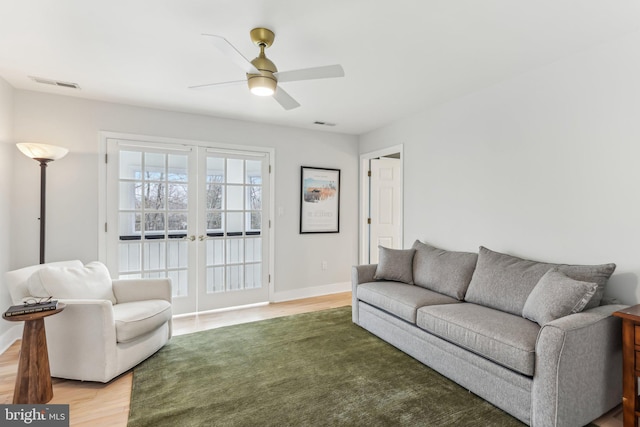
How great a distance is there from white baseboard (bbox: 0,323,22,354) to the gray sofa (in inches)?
136

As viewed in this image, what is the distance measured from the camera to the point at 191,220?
387 centimetres

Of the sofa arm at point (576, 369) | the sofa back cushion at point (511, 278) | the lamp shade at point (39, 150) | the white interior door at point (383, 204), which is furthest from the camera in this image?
the white interior door at point (383, 204)

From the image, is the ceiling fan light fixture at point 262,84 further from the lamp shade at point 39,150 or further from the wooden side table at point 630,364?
the wooden side table at point 630,364

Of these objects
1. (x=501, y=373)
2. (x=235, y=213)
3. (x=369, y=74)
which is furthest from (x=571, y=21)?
(x=235, y=213)

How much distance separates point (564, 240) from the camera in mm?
2488

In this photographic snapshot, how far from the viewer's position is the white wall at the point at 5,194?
2.87 m

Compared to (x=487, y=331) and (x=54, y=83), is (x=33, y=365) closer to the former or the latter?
(x=54, y=83)

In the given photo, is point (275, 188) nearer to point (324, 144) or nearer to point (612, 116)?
point (324, 144)

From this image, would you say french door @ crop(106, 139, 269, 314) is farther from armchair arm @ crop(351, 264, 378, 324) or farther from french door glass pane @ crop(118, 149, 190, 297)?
armchair arm @ crop(351, 264, 378, 324)

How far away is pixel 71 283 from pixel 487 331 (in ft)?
10.2

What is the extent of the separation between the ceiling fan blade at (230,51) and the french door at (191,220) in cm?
220

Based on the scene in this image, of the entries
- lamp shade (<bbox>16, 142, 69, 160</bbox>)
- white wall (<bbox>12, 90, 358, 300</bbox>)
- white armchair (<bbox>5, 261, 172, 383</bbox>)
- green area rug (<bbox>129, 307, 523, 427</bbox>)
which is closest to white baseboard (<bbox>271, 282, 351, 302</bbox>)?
white wall (<bbox>12, 90, 358, 300</bbox>)

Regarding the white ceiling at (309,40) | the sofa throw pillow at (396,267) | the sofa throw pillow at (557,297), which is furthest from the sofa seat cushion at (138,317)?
the sofa throw pillow at (557,297)

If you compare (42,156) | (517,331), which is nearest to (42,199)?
(42,156)
